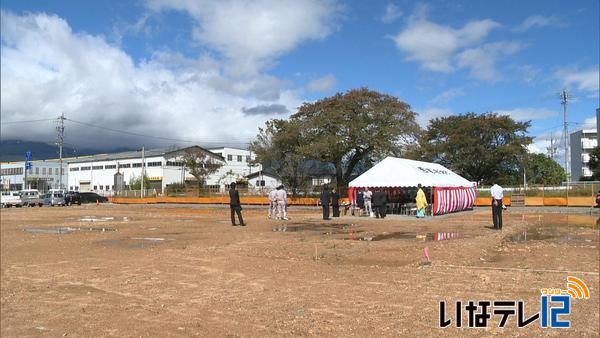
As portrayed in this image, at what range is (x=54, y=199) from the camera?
176 feet

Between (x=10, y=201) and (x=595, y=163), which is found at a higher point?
(x=595, y=163)

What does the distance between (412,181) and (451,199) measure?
4.51 metres

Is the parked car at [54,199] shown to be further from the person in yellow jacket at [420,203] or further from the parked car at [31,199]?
the person in yellow jacket at [420,203]

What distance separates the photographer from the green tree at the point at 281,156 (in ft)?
175

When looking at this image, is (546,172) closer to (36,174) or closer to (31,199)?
(31,199)

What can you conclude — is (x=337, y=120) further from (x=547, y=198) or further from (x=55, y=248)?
(x=55, y=248)

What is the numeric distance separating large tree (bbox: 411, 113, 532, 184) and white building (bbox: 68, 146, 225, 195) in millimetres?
41682

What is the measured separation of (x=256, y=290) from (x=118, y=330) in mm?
2442

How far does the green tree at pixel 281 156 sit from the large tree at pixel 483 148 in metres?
14.6

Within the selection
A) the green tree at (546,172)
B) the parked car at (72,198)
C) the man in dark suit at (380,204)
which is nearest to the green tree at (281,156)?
the parked car at (72,198)

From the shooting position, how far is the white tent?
27.9 metres

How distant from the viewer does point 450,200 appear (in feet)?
99.7

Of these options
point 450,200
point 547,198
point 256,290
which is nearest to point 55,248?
point 256,290

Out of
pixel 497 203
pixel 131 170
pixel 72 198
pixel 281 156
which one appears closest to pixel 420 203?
pixel 497 203
